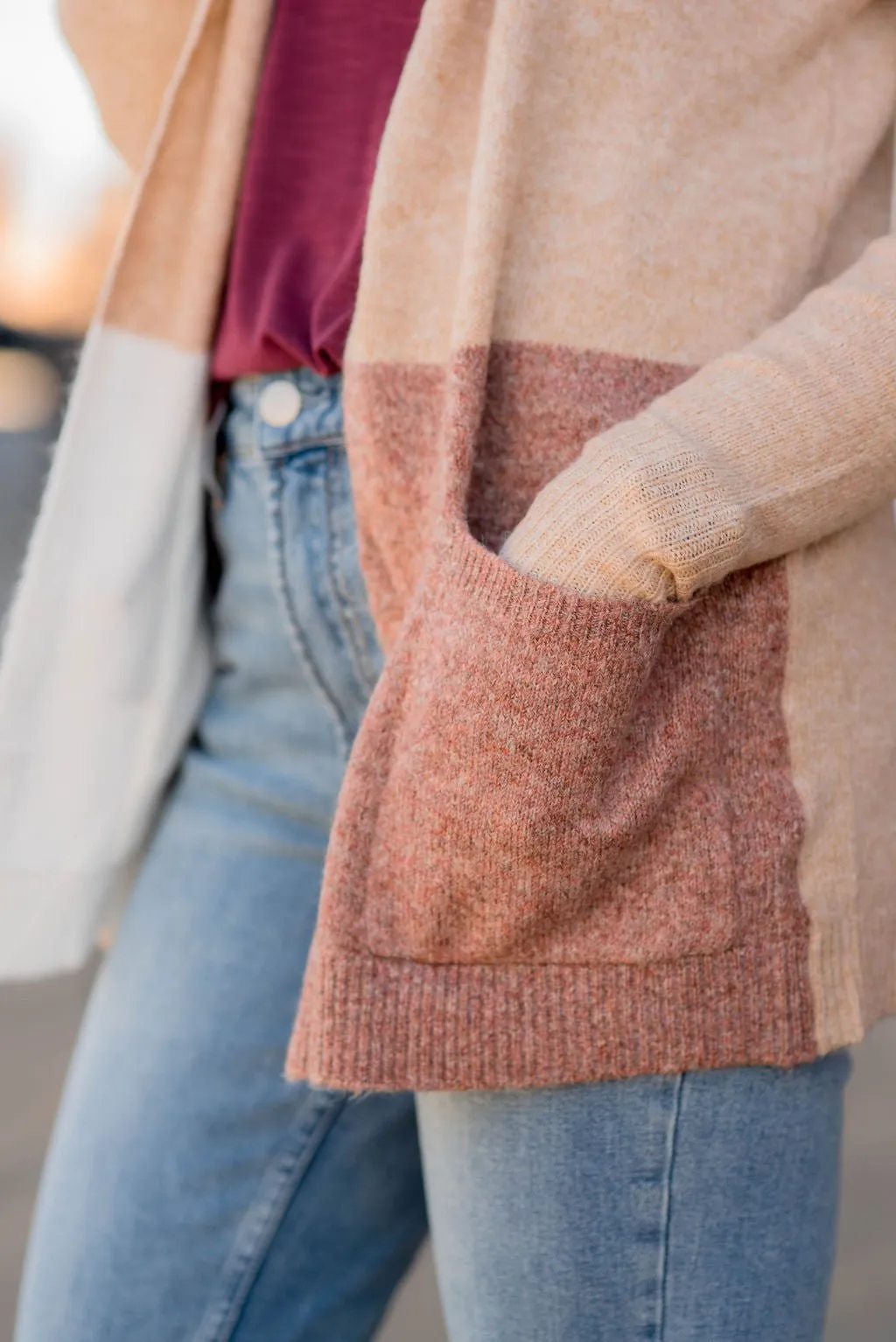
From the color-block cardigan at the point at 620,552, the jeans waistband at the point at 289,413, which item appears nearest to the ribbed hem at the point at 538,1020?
the color-block cardigan at the point at 620,552

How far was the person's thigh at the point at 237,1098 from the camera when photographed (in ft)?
3.23

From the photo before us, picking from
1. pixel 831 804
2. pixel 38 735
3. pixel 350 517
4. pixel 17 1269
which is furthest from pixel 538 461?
pixel 17 1269

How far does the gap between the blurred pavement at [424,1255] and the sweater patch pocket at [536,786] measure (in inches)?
44.8

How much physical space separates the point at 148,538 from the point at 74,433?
0.11m

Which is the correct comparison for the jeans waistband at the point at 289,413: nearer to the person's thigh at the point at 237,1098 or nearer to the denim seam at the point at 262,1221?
the person's thigh at the point at 237,1098

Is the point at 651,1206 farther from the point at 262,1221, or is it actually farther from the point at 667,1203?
the point at 262,1221

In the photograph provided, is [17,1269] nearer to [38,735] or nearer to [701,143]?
[38,735]

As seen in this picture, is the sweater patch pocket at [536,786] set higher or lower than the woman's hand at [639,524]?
lower

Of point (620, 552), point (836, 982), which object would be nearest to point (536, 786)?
point (620, 552)

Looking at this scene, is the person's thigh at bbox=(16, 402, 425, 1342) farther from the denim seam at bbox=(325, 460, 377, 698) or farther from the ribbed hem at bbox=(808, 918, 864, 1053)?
the ribbed hem at bbox=(808, 918, 864, 1053)

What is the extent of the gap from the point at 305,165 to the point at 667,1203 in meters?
0.79

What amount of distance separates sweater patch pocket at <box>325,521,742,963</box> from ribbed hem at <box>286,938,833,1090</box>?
0.05 feet

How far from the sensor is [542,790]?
726 millimetres

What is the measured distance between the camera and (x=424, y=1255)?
92.5 inches
